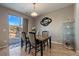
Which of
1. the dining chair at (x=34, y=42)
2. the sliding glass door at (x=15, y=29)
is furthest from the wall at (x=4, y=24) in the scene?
the dining chair at (x=34, y=42)

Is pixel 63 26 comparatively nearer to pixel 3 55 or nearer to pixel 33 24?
pixel 33 24

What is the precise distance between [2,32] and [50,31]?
999 mm

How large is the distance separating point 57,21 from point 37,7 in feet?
1.77

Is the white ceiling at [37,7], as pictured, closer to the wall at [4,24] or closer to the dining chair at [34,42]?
the wall at [4,24]

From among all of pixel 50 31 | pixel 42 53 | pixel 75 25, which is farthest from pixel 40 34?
pixel 75 25

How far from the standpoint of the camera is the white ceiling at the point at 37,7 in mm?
1892

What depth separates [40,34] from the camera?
219cm

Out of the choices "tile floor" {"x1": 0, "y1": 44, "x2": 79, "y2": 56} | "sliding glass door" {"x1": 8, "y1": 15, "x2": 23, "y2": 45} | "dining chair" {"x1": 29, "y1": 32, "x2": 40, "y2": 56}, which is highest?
"sliding glass door" {"x1": 8, "y1": 15, "x2": 23, "y2": 45}

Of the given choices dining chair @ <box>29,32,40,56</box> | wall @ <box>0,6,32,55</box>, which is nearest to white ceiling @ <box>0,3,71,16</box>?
wall @ <box>0,6,32,55</box>

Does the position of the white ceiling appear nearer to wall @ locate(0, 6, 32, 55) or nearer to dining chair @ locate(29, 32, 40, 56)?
wall @ locate(0, 6, 32, 55)

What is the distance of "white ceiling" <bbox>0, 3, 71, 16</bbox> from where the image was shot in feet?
6.21

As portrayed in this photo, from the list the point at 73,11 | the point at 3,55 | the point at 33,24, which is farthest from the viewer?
the point at 33,24

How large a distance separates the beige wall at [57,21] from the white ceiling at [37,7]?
4.1 inches

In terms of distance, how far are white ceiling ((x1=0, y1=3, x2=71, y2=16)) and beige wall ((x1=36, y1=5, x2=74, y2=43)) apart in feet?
0.34
